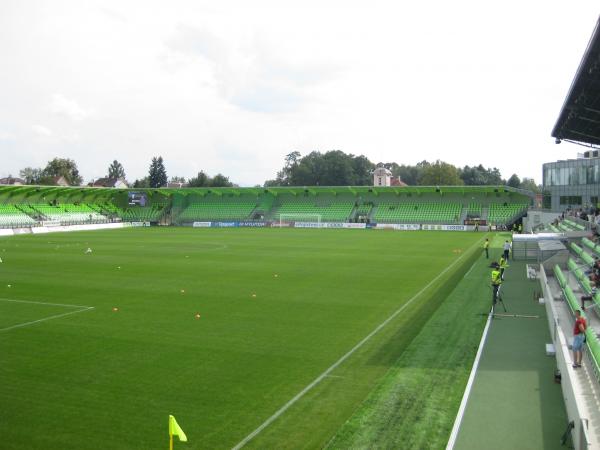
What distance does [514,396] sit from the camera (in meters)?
10.3

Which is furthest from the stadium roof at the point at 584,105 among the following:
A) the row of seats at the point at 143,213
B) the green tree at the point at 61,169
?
the green tree at the point at 61,169

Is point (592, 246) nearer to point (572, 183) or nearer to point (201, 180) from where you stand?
point (572, 183)

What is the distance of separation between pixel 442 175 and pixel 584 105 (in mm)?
85364

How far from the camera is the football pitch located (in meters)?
9.13

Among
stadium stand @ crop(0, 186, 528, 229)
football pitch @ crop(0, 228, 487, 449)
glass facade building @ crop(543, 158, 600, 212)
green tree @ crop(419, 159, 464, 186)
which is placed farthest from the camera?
green tree @ crop(419, 159, 464, 186)

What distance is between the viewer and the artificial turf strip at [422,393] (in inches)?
337

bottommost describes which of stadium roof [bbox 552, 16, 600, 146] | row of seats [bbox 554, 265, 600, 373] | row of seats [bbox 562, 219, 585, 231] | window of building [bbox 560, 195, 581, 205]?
row of seats [bbox 554, 265, 600, 373]

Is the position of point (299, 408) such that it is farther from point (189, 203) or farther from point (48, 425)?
point (189, 203)

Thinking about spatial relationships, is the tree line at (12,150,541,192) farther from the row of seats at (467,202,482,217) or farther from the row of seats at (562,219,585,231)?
the row of seats at (562,219,585,231)

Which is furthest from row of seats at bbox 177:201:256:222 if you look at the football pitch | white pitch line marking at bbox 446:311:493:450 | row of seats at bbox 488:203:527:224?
white pitch line marking at bbox 446:311:493:450

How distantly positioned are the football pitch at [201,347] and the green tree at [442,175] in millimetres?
83452

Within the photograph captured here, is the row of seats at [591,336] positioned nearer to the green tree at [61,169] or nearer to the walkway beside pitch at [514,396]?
the walkway beside pitch at [514,396]

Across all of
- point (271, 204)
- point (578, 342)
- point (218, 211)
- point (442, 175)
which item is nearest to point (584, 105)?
point (578, 342)

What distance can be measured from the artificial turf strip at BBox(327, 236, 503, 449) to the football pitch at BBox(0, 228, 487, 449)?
0.82ft
